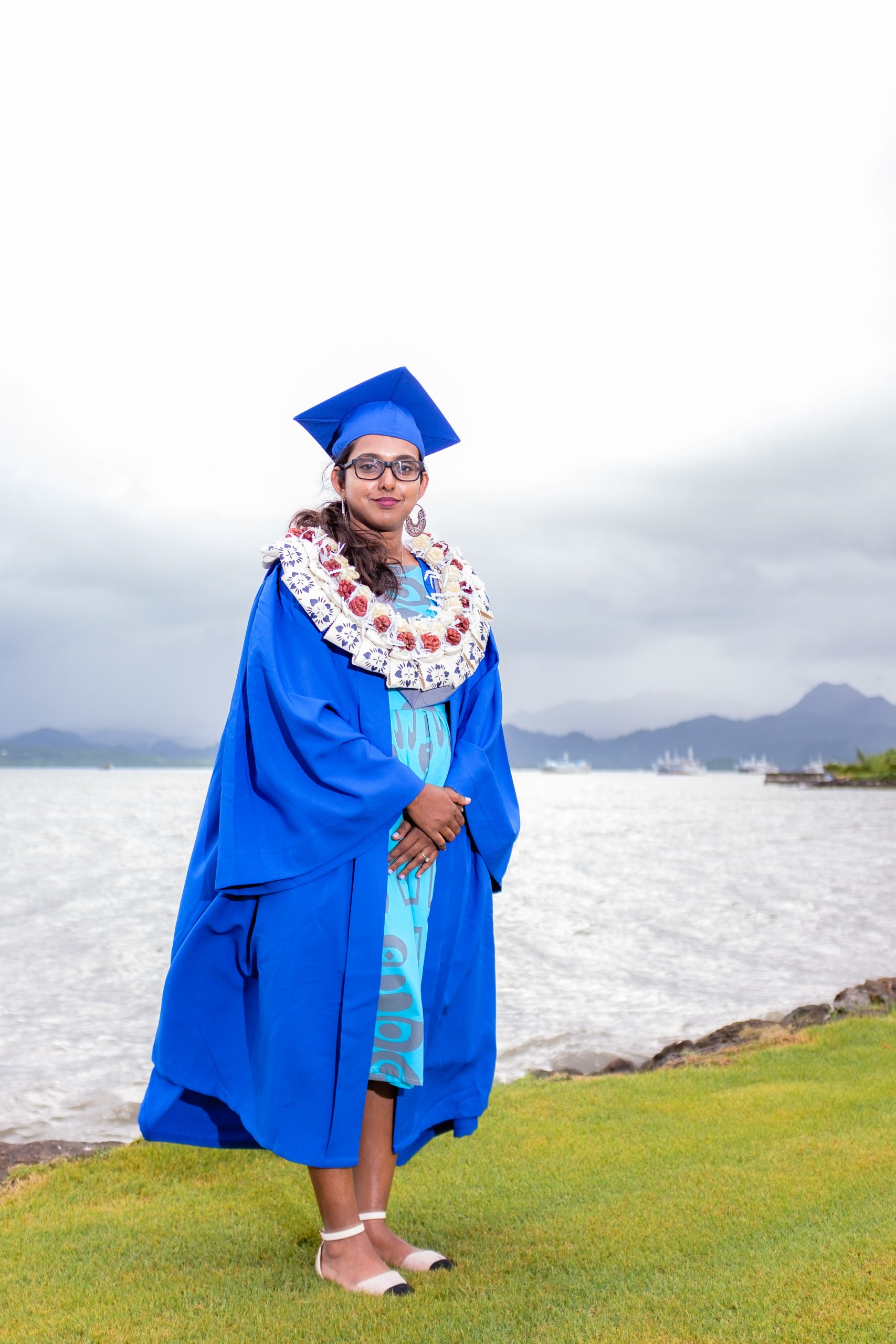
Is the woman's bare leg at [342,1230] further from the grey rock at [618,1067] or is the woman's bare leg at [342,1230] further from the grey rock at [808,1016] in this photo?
the grey rock at [808,1016]

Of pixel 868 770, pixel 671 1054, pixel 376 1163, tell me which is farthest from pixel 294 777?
pixel 868 770

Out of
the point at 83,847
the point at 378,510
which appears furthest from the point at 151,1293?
the point at 83,847

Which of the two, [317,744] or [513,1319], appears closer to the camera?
[513,1319]

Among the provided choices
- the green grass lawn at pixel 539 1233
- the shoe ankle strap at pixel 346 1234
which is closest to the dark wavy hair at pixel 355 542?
the shoe ankle strap at pixel 346 1234

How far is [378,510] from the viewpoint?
2.87 meters

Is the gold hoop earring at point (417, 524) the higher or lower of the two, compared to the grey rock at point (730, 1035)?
higher

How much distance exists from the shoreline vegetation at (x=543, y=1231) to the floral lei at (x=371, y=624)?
1.56 metres

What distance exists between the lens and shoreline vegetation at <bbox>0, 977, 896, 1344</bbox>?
2289mm

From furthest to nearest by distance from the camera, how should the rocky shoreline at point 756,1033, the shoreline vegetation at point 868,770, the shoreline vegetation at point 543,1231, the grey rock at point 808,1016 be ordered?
1. the shoreline vegetation at point 868,770
2. the grey rock at point 808,1016
3. the rocky shoreline at point 756,1033
4. the shoreline vegetation at point 543,1231

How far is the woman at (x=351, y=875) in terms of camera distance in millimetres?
2494

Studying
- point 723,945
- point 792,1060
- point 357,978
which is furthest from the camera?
point 723,945

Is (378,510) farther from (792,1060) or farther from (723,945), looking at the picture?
(723,945)

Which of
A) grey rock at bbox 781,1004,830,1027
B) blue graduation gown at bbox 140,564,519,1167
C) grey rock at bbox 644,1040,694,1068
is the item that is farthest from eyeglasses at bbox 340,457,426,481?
grey rock at bbox 781,1004,830,1027

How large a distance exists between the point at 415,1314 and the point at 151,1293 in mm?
713
